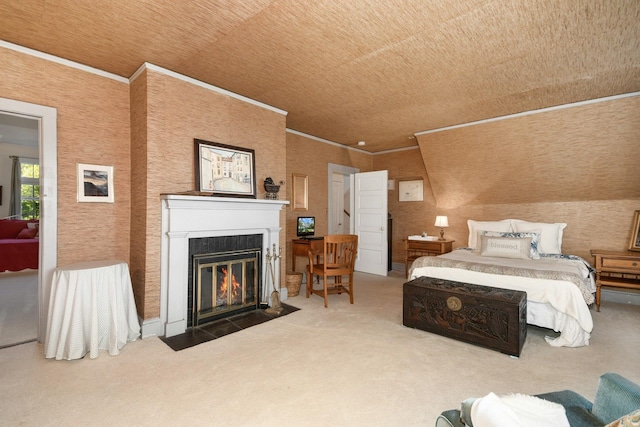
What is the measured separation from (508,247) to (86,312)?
15.6 feet

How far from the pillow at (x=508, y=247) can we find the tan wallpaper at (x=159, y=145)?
148 inches

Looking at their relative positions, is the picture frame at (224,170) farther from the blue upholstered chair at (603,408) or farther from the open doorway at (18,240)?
the blue upholstered chair at (603,408)

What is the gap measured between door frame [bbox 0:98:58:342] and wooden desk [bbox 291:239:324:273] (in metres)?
2.93

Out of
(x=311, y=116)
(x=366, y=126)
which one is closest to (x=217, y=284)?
(x=311, y=116)

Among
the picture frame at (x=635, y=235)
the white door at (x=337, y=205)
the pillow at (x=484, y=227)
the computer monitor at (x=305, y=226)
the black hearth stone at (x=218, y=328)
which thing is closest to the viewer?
the black hearth stone at (x=218, y=328)

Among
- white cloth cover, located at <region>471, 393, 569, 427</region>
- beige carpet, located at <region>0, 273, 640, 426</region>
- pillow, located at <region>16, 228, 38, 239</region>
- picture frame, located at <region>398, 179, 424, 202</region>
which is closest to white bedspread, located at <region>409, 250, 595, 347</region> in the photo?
beige carpet, located at <region>0, 273, 640, 426</region>

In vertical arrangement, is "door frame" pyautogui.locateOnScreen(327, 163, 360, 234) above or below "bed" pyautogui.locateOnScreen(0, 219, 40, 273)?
above

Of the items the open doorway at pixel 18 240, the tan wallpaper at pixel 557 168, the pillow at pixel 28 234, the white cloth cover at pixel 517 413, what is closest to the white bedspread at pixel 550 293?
the tan wallpaper at pixel 557 168

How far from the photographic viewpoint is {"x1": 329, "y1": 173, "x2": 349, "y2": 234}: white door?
6.38 metres

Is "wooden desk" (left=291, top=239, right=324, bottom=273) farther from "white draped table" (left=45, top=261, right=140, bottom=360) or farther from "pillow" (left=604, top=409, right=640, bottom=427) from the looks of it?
"pillow" (left=604, top=409, right=640, bottom=427)

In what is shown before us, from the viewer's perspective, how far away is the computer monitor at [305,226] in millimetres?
5188

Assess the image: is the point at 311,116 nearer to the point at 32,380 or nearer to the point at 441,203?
the point at 441,203

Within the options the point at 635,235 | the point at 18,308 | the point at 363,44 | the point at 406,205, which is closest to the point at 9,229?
the point at 18,308

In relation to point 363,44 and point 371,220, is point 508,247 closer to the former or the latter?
point 371,220
